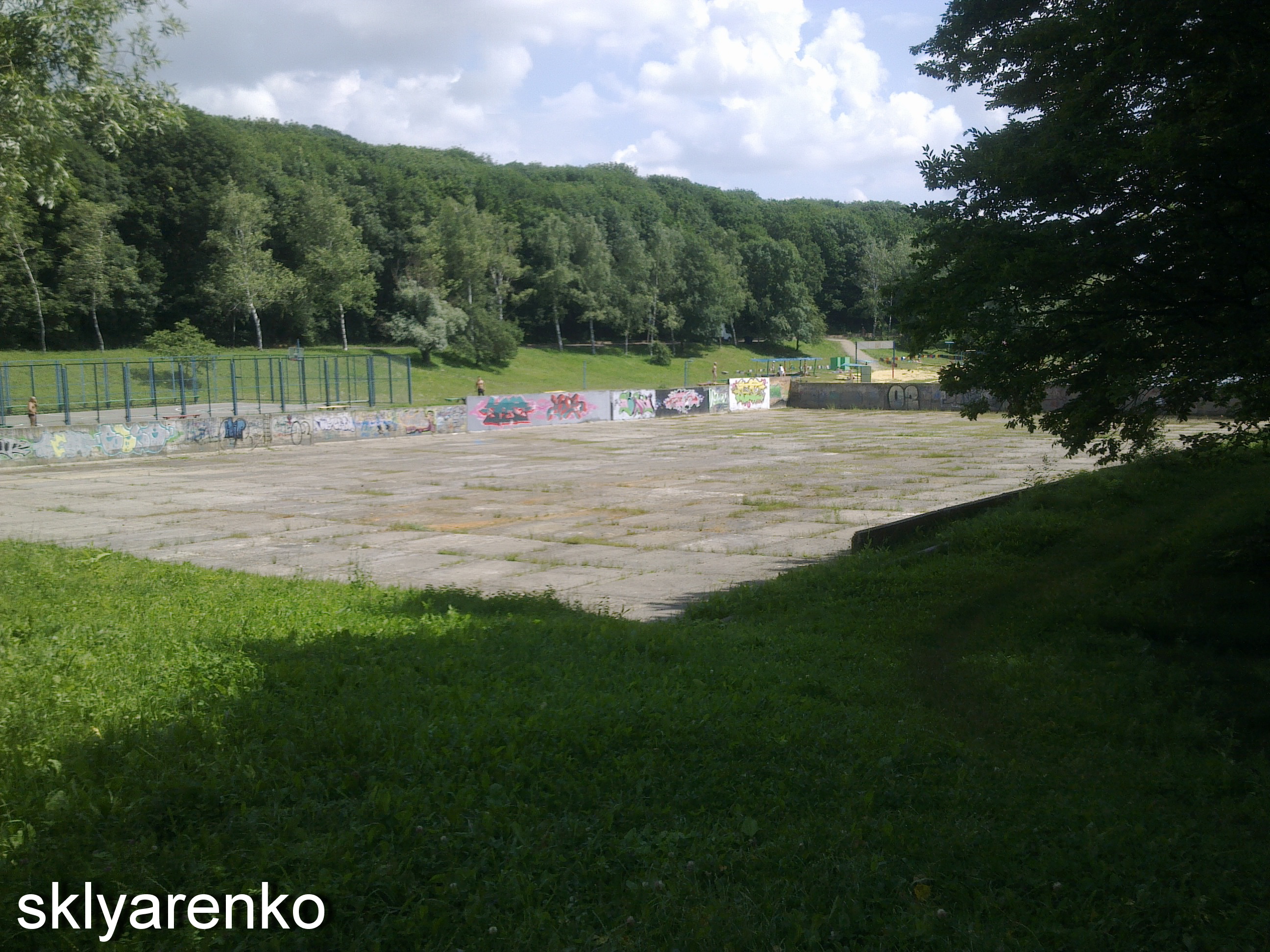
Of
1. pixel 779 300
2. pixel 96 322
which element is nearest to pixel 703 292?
pixel 779 300

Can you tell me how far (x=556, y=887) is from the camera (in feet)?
13.5

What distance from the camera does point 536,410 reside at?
47188 millimetres

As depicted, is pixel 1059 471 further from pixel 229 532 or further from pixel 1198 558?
pixel 229 532

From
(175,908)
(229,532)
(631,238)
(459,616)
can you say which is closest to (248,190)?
(631,238)

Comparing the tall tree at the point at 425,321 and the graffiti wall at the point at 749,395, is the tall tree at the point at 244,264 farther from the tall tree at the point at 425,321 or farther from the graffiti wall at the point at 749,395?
the graffiti wall at the point at 749,395

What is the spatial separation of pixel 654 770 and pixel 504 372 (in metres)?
66.5

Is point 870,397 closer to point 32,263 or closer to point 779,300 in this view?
point 779,300

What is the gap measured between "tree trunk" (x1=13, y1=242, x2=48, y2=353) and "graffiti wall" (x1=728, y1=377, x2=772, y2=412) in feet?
126

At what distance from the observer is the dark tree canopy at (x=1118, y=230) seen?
23.7 feet

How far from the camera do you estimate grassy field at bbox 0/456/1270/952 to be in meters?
3.94

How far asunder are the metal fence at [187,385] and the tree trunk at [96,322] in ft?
58.8

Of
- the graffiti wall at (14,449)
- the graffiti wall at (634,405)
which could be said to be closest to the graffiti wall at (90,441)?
the graffiti wall at (14,449)

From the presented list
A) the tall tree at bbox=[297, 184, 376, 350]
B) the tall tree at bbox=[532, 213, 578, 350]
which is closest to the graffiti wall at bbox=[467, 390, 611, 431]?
the tall tree at bbox=[297, 184, 376, 350]

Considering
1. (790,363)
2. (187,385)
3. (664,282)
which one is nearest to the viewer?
(187,385)
